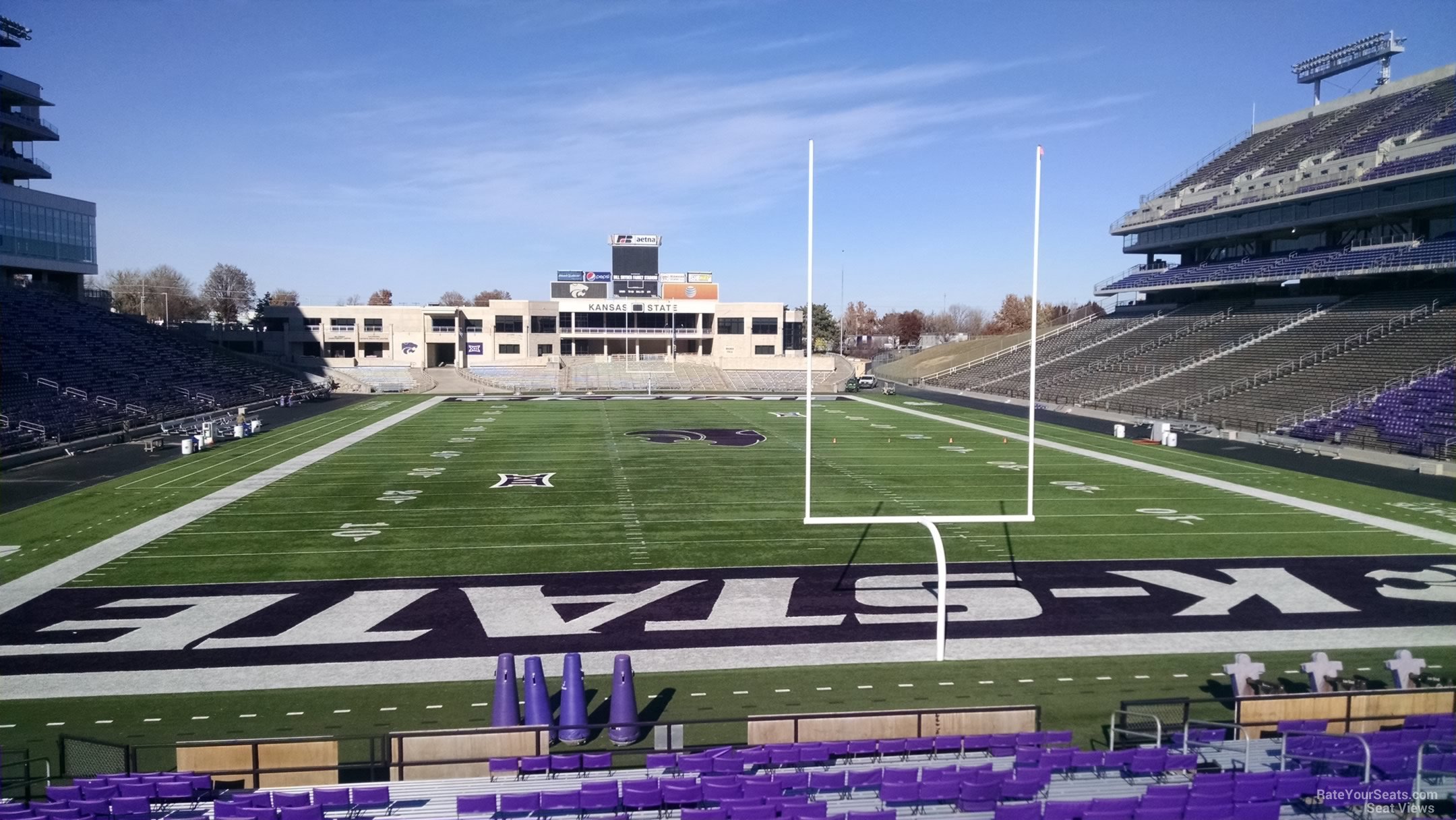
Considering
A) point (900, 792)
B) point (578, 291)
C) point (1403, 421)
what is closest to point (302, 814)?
point (900, 792)

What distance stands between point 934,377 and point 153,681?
66049 mm

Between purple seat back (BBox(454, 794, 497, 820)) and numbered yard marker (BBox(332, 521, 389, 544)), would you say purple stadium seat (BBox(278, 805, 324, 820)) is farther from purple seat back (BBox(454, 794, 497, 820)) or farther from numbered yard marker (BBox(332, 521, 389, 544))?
numbered yard marker (BBox(332, 521, 389, 544))

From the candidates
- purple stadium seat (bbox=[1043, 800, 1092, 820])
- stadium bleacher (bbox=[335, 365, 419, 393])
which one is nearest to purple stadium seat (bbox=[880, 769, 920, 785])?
purple stadium seat (bbox=[1043, 800, 1092, 820])

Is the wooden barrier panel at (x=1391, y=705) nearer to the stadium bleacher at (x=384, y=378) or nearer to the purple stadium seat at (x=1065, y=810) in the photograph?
the purple stadium seat at (x=1065, y=810)

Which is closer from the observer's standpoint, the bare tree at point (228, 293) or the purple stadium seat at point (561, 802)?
the purple stadium seat at point (561, 802)

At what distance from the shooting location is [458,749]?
28.0ft

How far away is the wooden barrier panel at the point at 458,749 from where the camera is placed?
27.3ft

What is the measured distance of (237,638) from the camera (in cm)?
1245

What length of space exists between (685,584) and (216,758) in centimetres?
815

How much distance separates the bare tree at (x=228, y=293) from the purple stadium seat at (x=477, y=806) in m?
109

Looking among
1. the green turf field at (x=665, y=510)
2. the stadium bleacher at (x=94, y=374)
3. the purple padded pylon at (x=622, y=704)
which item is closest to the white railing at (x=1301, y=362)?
the green turf field at (x=665, y=510)

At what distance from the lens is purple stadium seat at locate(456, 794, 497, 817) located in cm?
714

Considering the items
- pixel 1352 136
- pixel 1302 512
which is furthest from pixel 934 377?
pixel 1302 512

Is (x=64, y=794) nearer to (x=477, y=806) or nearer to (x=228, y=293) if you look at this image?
(x=477, y=806)
